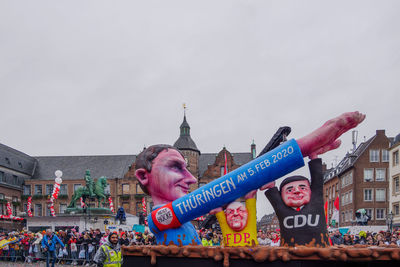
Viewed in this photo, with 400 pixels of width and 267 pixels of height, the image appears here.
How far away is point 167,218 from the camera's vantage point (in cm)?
681

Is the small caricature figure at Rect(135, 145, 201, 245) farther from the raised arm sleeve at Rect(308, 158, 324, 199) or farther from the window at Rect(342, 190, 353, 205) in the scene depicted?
the window at Rect(342, 190, 353, 205)

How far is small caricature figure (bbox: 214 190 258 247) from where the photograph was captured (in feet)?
22.7

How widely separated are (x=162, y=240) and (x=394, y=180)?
3844 centimetres

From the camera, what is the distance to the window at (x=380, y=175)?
48062 mm

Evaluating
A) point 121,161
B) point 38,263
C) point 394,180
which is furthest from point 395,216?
point 121,161

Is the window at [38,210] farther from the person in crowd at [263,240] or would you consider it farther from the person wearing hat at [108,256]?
the person wearing hat at [108,256]

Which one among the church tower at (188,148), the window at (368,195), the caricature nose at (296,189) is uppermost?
the church tower at (188,148)

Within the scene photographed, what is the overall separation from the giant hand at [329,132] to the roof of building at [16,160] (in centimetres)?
5475

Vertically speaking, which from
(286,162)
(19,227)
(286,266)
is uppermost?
(286,162)

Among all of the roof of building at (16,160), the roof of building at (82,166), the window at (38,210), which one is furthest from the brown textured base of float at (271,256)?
the window at (38,210)

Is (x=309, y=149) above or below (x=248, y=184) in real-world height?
above

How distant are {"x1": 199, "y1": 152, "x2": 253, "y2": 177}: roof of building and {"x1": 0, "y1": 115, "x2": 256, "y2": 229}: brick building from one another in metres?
0.14

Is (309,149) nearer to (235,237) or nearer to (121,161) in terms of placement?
(235,237)

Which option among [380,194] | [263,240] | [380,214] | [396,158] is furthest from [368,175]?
[263,240]
